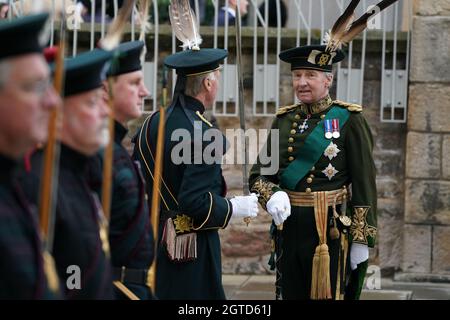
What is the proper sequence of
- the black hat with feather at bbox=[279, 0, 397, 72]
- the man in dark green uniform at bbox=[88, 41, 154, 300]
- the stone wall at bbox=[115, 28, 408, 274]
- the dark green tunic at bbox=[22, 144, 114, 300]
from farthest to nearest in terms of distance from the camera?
the stone wall at bbox=[115, 28, 408, 274], the black hat with feather at bbox=[279, 0, 397, 72], the man in dark green uniform at bbox=[88, 41, 154, 300], the dark green tunic at bbox=[22, 144, 114, 300]

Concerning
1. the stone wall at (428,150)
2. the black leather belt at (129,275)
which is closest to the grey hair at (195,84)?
the black leather belt at (129,275)

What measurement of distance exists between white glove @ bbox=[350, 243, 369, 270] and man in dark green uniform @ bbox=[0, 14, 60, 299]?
3225 mm

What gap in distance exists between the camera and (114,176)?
165 inches

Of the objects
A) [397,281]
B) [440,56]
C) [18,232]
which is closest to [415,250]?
[397,281]

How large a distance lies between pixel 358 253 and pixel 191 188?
1.28m

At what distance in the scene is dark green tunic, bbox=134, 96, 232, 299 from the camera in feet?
17.4

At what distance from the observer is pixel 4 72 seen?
9.61 feet

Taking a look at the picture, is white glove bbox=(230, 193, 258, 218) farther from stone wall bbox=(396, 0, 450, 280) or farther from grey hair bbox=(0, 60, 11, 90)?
stone wall bbox=(396, 0, 450, 280)

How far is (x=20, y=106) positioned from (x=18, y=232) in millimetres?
361

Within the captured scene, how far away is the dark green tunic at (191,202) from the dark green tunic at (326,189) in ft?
2.24

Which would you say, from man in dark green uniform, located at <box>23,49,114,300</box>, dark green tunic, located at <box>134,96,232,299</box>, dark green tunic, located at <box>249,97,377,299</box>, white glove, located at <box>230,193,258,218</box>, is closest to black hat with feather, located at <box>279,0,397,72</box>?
dark green tunic, located at <box>249,97,377,299</box>

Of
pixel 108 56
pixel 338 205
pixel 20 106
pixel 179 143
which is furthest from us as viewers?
pixel 338 205

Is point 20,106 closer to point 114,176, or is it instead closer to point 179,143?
point 114,176

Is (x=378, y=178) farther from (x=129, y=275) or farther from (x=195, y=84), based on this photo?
(x=129, y=275)
